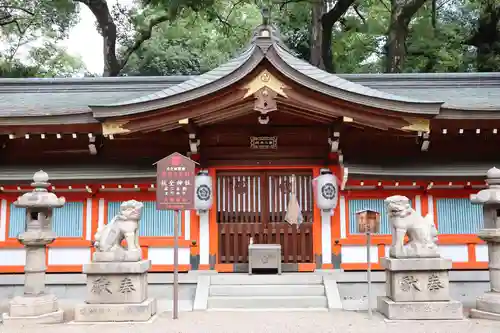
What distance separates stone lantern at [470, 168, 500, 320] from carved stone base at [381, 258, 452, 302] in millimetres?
664

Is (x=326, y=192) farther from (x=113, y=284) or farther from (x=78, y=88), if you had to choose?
(x=78, y=88)

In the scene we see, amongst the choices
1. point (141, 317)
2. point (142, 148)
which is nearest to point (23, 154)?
point (142, 148)

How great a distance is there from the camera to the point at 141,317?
6.64 metres

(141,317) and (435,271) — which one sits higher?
(435,271)

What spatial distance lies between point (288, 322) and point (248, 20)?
2330cm

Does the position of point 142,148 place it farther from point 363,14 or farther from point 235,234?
point 363,14

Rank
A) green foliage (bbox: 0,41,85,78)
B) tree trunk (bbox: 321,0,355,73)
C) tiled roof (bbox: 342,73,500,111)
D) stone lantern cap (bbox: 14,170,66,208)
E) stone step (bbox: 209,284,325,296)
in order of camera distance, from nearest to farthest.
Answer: stone lantern cap (bbox: 14,170,66,208)
stone step (bbox: 209,284,325,296)
tiled roof (bbox: 342,73,500,111)
tree trunk (bbox: 321,0,355,73)
green foliage (bbox: 0,41,85,78)

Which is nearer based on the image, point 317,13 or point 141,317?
point 141,317

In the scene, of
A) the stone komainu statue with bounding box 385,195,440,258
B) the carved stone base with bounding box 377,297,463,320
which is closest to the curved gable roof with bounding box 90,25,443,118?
the stone komainu statue with bounding box 385,195,440,258

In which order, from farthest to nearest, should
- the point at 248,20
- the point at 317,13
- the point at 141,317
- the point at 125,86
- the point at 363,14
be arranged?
the point at 248,20
the point at 363,14
the point at 317,13
the point at 125,86
the point at 141,317

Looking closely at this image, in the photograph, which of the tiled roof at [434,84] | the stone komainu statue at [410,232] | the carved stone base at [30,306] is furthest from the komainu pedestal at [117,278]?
the tiled roof at [434,84]

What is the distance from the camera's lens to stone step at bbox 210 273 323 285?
26.9 feet

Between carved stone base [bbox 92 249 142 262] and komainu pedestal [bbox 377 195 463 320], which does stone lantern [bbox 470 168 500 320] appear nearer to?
komainu pedestal [bbox 377 195 463 320]

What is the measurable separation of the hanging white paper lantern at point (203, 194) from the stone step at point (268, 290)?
1.58m
